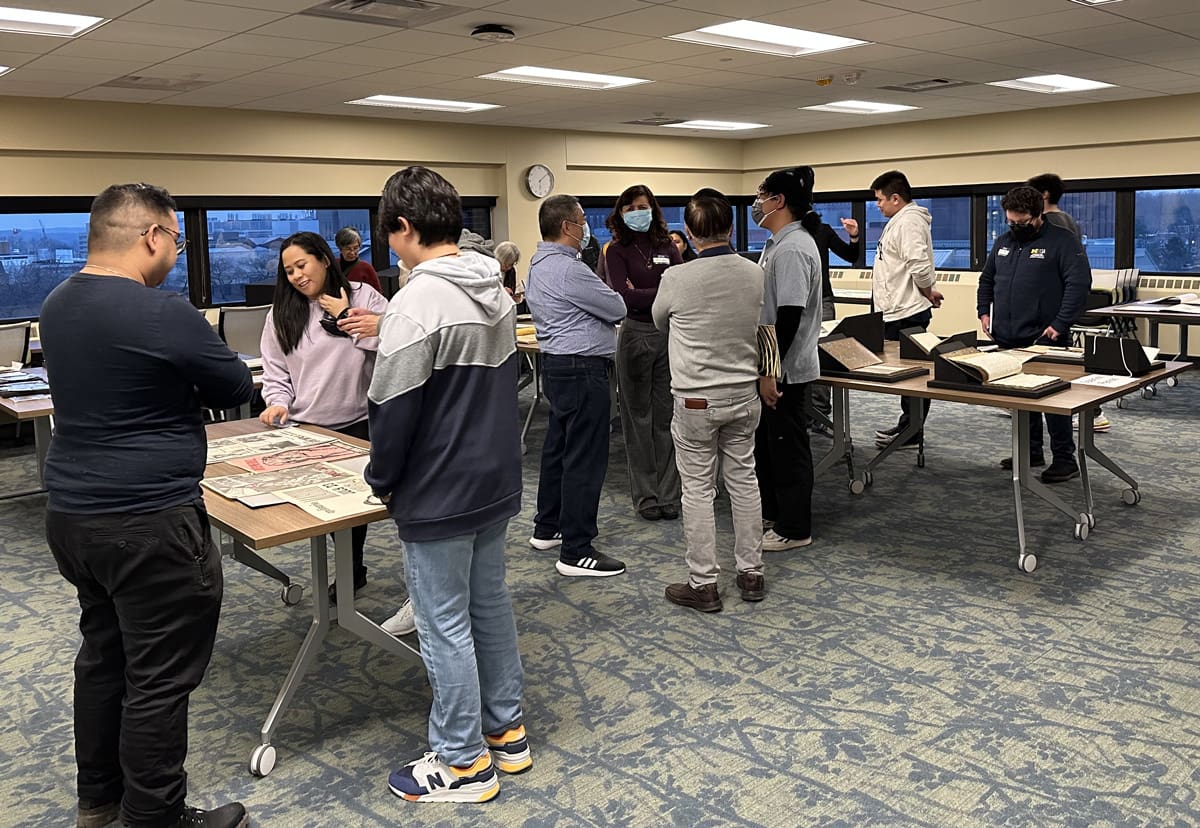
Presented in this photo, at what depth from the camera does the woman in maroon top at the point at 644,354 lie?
481cm

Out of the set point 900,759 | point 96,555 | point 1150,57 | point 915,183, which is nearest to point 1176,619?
point 900,759

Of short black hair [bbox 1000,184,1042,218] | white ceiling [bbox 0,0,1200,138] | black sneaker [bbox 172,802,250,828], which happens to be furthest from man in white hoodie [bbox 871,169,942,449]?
black sneaker [bbox 172,802,250,828]

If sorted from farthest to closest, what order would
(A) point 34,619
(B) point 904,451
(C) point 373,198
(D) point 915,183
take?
(D) point 915,183, (C) point 373,198, (B) point 904,451, (A) point 34,619

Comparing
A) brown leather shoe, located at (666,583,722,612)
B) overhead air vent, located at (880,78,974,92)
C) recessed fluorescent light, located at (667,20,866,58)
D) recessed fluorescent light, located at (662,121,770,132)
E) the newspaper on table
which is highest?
recessed fluorescent light, located at (662,121,770,132)

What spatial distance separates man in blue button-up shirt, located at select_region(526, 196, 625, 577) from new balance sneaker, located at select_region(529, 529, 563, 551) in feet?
1.02

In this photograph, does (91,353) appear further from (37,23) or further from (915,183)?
(915,183)

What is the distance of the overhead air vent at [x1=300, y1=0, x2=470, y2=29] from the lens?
16.5 ft

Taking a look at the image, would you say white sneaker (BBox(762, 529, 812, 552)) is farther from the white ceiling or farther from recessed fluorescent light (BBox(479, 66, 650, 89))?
recessed fluorescent light (BBox(479, 66, 650, 89))

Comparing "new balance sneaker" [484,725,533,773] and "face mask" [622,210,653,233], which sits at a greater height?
"face mask" [622,210,653,233]

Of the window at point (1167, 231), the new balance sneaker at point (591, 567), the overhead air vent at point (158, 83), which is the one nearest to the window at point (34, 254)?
the overhead air vent at point (158, 83)

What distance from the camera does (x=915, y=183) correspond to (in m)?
11.6

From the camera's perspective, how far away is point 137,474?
2.21m

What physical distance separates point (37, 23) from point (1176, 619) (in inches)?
230

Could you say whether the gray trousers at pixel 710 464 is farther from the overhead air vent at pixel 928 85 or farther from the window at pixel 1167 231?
the window at pixel 1167 231
